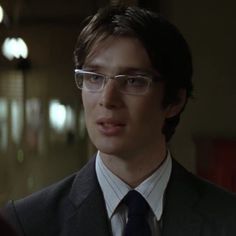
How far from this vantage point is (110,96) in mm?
1220

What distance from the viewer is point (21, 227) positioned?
1268 mm

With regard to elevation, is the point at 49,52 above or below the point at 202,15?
below

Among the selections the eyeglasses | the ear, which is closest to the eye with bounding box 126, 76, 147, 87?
the eyeglasses

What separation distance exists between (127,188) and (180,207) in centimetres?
11

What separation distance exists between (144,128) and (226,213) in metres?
0.22

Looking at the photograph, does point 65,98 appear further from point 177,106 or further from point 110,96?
point 110,96

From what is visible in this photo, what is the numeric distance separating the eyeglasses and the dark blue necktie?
186mm

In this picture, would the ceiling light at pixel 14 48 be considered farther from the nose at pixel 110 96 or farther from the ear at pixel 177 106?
the nose at pixel 110 96

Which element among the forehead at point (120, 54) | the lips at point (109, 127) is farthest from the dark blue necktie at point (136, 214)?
the forehead at point (120, 54)

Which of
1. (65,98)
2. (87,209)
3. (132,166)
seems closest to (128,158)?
(132,166)

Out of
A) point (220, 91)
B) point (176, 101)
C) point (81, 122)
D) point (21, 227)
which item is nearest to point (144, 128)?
point (176, 101)

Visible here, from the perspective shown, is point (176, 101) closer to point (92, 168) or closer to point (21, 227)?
point (92, 168)

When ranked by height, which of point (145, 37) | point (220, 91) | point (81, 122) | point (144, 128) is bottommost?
point (81, 122)

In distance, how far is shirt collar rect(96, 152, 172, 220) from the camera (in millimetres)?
1277
